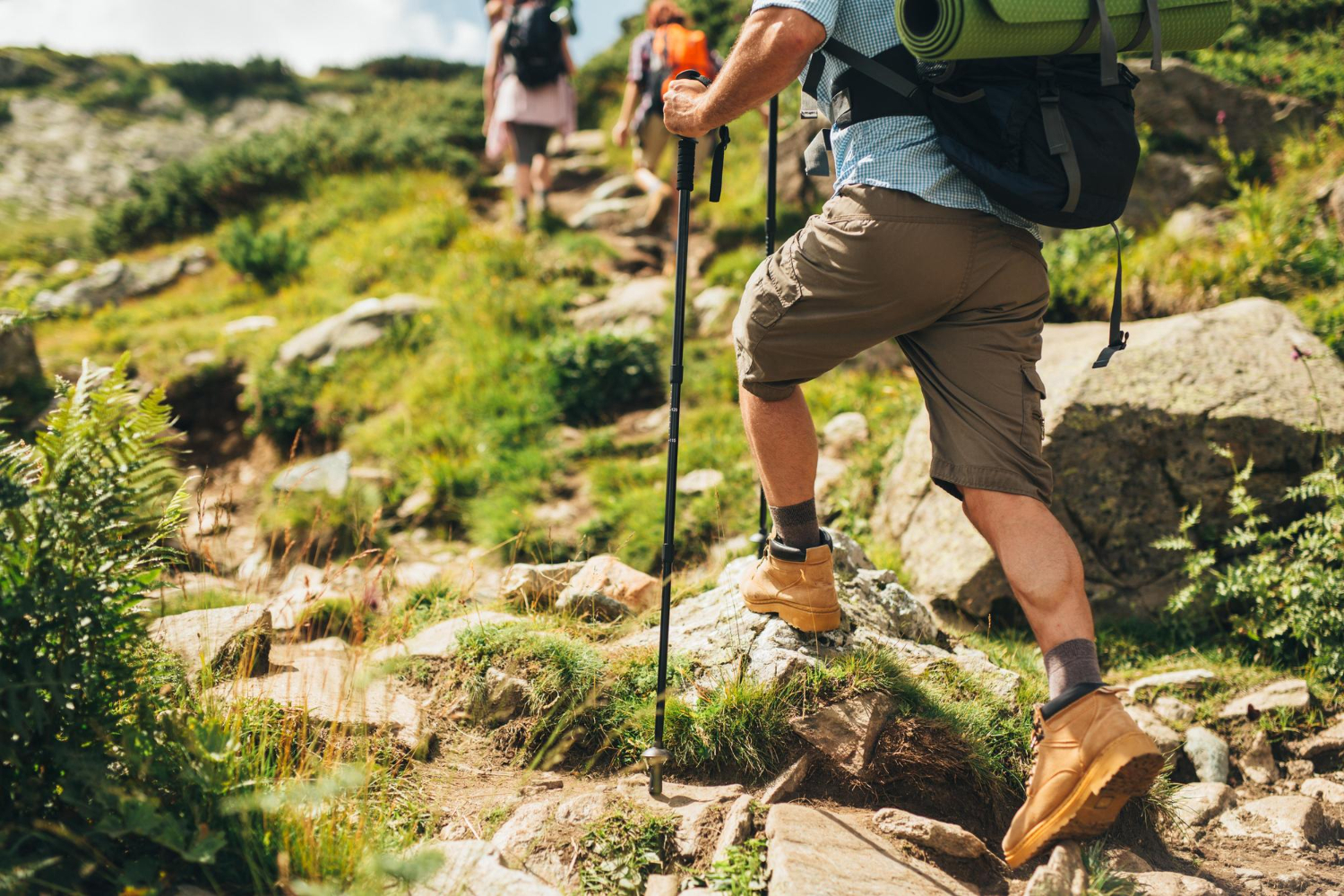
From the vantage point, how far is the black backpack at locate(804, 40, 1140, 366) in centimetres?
235

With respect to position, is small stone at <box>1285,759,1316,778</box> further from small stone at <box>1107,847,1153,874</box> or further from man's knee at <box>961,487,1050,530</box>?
man's knee at <box>961,487,1050,530</box>

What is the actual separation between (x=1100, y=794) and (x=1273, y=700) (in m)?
2.45

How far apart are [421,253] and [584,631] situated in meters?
7.62

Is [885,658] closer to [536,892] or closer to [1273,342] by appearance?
[536,892]

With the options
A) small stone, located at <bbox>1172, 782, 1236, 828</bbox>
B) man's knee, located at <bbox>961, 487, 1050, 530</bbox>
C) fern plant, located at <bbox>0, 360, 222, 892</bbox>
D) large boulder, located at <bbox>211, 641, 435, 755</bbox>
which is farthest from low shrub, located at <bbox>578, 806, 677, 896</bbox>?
small stone, located at <bbox>1172, 782, 1236, 828</bbox>

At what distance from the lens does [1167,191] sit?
7.91 meters

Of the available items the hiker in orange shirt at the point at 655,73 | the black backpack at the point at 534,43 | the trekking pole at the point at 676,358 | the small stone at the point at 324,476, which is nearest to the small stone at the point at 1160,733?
the trekking pole at the point at 676,358

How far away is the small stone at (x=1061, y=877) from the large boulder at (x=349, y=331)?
7712 millimetres

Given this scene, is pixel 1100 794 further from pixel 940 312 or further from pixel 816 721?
pixel 940 312

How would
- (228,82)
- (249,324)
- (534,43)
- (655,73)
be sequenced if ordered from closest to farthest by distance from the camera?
(655,73) < (249,324) < (534,43) < (228,82)

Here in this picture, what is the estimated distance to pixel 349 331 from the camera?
8.75 metres

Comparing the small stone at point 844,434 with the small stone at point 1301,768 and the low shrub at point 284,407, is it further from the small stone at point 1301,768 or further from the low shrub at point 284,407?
the low shrub at point 284,407

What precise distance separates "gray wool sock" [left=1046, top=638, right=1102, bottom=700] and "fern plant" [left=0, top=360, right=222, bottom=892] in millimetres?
2171

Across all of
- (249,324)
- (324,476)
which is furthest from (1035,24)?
(249,324)
